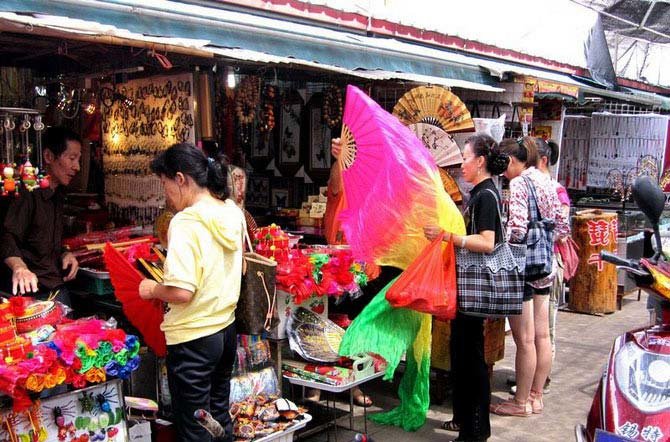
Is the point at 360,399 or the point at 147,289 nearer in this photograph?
the point at 147,289

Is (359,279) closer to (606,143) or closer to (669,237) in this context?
(669,237)

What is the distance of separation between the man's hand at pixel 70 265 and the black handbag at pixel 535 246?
315 centimetres

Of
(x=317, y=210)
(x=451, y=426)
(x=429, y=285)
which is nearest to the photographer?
(x=429, y=285)

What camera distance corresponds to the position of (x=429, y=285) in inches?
156

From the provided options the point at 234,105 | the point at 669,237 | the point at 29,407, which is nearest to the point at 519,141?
the point at 669,237

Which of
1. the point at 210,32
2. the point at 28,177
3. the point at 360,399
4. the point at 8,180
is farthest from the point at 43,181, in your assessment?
the point at 360,399

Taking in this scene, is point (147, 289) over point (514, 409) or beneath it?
over

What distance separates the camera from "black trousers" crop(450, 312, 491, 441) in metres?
4.23

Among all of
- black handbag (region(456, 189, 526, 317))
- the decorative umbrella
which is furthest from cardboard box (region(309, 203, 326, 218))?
the decorative umbrella

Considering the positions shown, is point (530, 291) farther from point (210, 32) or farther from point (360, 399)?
point (210, 32)

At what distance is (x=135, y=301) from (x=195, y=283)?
0.73m

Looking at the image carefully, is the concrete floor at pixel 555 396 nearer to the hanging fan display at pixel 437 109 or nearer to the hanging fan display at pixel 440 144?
the hanging fan display at pixel 440 144

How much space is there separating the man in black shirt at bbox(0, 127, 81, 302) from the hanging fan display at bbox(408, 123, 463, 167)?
2.94 meters

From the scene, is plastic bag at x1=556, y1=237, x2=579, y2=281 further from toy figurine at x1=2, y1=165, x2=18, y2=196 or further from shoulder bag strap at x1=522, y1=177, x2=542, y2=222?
toy figurine at x1=2, y1=165, x2=18, y2=196
